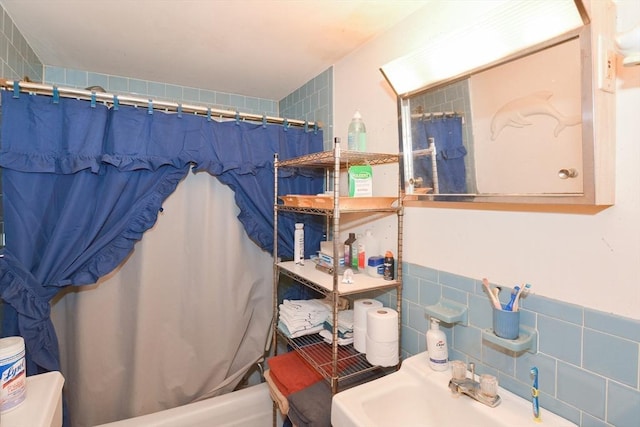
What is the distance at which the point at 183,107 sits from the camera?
1650 mm

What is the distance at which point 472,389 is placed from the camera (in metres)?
0.99

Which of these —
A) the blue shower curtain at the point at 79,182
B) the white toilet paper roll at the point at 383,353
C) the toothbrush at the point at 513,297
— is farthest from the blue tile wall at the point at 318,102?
the toothbrush at the point at 513,297

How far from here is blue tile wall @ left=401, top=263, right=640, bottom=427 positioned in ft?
2.52

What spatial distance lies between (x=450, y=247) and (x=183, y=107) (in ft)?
4.77

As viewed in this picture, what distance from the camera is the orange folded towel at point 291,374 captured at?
4.51 ft

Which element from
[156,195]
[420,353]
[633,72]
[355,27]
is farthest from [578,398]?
[156,195]

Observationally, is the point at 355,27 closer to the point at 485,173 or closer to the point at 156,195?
the point at 485,173

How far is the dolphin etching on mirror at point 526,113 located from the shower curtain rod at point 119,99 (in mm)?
1201

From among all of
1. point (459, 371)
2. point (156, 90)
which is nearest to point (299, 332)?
point (459, 371)

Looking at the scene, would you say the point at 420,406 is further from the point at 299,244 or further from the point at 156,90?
the point at 156,90

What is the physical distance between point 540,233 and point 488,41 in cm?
59

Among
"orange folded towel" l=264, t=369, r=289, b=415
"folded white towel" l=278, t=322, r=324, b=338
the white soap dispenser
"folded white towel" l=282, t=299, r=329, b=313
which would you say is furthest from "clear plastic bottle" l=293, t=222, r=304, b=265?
the white soap dispenser

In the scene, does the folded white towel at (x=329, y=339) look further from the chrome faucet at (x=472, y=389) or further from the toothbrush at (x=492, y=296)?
the toothbrush at (x=492, y=296)

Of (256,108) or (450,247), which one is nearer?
(450,247)
